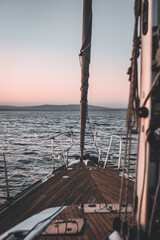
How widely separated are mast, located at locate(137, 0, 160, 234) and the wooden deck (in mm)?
1425

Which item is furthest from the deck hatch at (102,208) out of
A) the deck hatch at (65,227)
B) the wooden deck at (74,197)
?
the deck hatch at (65,227)

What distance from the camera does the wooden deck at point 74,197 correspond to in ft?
9.20

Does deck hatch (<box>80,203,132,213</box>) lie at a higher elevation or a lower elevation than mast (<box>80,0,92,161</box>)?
lower

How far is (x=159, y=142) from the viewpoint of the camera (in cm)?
134

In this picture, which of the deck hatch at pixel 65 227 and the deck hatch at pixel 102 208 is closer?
the deck hatch at pixel 65 227

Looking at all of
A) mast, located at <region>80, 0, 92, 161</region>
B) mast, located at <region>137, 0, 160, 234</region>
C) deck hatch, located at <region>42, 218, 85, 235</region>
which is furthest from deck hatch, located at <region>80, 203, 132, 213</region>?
mast, located at <region>80, 0, 92, 161</region>

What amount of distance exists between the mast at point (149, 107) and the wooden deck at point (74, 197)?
1.43m

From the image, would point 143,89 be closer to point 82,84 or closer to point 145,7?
point 145,7

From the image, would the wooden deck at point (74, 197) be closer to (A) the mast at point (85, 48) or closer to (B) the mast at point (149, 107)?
(B) the mast at point (149, 107)

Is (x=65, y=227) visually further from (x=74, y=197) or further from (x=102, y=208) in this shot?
(x=74, y=197)

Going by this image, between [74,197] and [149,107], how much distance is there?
2.97 m

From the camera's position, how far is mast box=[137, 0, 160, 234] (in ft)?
4.51

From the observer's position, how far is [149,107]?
142 cm

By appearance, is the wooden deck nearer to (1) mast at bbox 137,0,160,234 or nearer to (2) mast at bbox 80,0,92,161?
(1) mast at bbox 137,0,160,234
